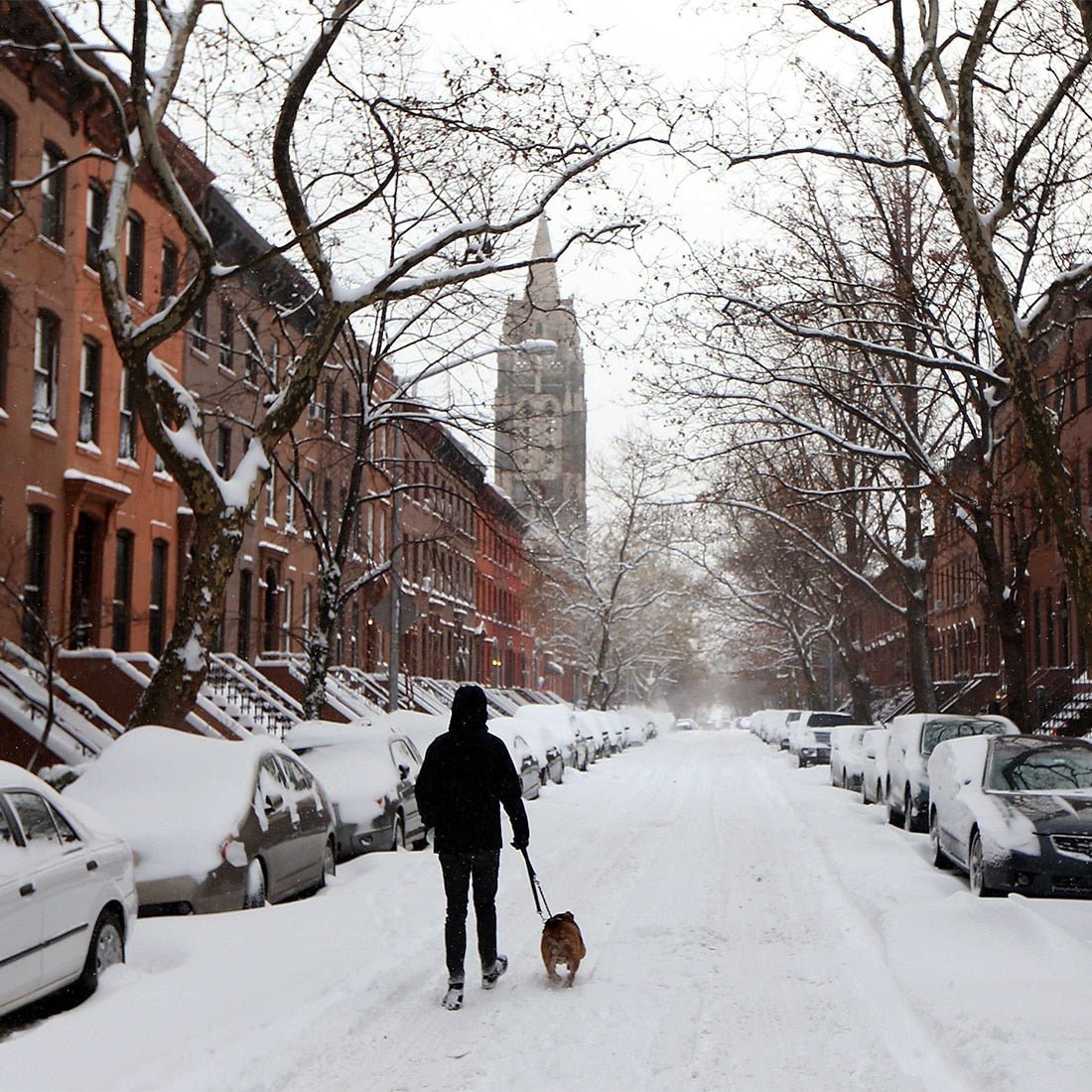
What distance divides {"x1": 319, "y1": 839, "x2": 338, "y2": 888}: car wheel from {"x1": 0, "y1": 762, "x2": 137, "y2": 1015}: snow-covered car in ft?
14.4

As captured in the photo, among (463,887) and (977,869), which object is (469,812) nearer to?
(463,887)

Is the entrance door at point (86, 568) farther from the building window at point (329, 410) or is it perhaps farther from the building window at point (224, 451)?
the building window at point (224, 451)

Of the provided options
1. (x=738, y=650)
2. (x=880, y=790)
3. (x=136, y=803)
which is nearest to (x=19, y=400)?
(x=136, y=803)

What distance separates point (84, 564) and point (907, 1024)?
795 inches

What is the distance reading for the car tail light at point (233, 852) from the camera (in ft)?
37.0

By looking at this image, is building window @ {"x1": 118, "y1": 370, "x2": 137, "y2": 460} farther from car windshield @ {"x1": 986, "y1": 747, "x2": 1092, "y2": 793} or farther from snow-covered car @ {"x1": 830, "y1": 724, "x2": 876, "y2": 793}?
car windshield @ {"x1": 986, "y1": 747, "x2": 1092, "y2": 793}

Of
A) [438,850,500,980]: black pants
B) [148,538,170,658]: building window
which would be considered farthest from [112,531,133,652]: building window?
[438,850,500,980]: black pants

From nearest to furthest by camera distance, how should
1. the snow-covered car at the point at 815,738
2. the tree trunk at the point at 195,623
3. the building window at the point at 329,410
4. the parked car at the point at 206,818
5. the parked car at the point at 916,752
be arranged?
1. the parked car at the point at 206,818
2. the tree trunk at the point at 195,623
3. the parked car at the point at 916,752
4. the building window at the point at 329,410
5. the snow-covered car at the point at 815,738

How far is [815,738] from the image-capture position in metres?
43.2

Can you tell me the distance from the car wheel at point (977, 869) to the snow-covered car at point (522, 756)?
1322 cm

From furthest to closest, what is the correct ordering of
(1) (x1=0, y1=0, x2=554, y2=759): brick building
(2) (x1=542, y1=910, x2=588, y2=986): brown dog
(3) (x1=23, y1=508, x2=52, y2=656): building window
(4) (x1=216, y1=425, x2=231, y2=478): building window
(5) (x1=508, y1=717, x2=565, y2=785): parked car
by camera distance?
(4) (x1=216, y1=425, x2=231, y2=478): building window
(5) (x1=508, y1=717, x2=565, y2=785): parked car
(3) (x1=23, y1=508, x2=52, y2=656): building window
(1) (x1=0, y1=0, x2=554, y2=759): brick building
(2) (x1=542, y1=910, x2=588, y2=986): brown dog

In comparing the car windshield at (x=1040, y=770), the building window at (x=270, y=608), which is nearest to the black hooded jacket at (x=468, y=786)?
the car windshield at (x=1040, y=770)

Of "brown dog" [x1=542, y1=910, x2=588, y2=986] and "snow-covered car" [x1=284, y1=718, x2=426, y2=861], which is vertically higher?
"snow-covered car" [x1=284, y1=718, x2=426, y2=861]

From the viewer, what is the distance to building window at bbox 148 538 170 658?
28.3 metres
